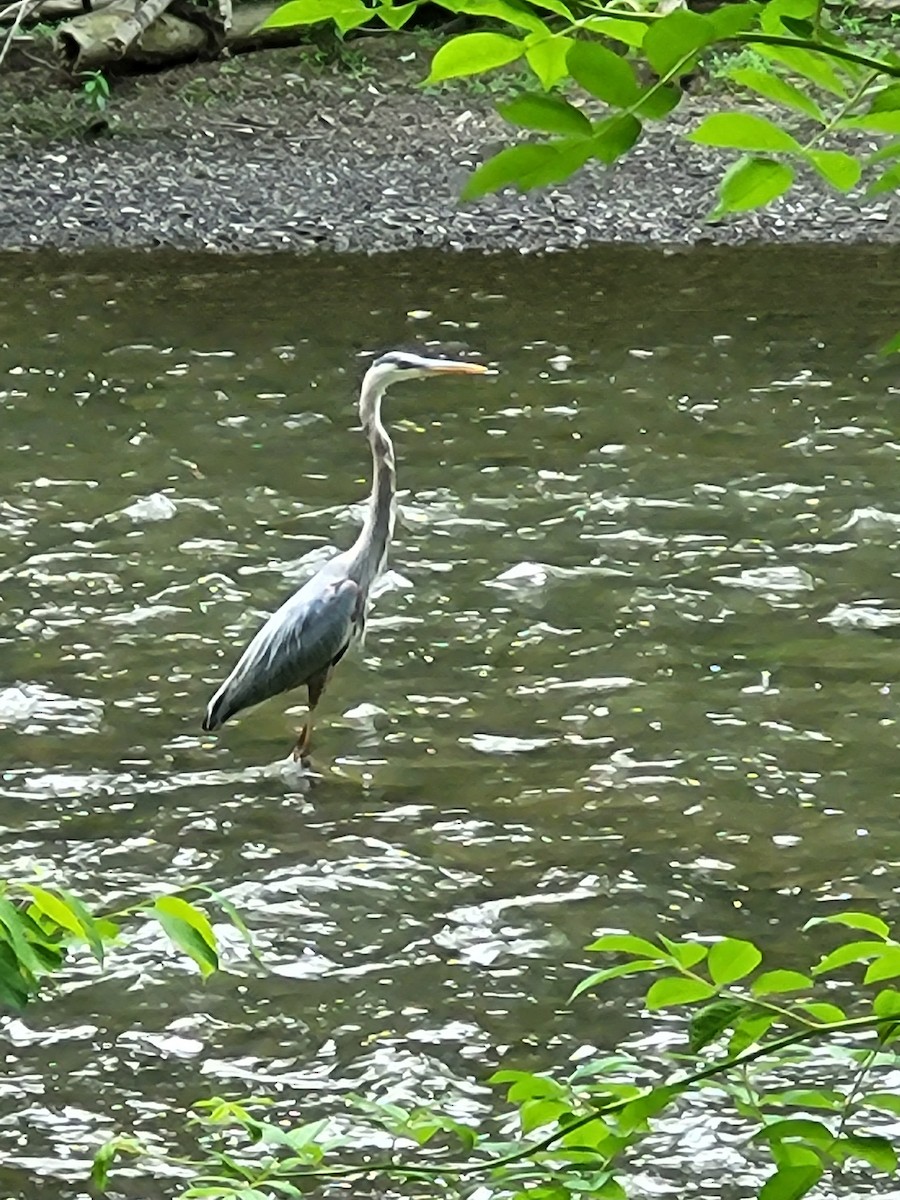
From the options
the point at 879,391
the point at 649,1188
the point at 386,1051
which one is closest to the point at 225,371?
the point at 879,391

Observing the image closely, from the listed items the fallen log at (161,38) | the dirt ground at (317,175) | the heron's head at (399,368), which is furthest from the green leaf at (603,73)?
the fallen log at (161,38)

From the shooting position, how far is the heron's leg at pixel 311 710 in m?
5.39

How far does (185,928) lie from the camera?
130cm

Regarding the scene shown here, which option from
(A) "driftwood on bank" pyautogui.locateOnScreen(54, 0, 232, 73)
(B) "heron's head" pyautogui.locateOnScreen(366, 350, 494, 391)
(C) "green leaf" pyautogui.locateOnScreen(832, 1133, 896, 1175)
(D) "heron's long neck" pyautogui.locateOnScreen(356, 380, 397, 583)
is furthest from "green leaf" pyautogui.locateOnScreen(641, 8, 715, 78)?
(A) "driftwood on bank" pyautogui.locateOnScreen(54, 0, 232, 73)

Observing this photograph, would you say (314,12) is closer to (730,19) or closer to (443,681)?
(730,19)

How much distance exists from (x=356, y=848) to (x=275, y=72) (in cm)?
1047

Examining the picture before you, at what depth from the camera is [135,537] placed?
6.95m

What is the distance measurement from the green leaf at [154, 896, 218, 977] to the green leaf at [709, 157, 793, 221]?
613 millimetres

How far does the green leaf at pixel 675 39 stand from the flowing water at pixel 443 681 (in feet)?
9.70

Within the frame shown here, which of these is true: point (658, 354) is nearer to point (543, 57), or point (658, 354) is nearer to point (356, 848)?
point (356, 848)

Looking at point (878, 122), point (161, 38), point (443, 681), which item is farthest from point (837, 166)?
point (161, 38)

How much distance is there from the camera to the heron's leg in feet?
17.7

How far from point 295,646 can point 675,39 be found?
15.3 feet

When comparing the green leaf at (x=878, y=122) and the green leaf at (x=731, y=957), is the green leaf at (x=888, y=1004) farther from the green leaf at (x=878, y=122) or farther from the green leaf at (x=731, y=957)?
the green leaf at (x=878, y=122)
